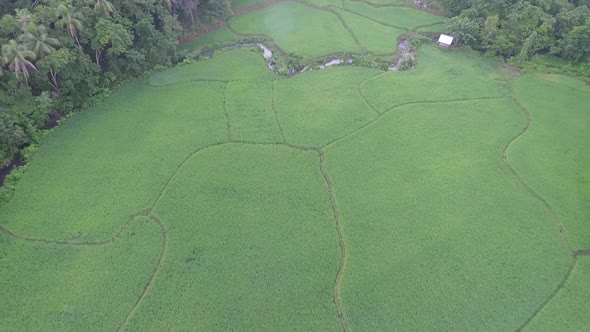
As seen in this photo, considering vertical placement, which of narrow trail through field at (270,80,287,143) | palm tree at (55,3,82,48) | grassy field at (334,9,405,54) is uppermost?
palm tree at (55,3,82,48)

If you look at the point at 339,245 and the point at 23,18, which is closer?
the point at 339,245

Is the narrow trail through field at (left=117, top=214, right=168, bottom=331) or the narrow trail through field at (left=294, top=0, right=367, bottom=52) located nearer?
the narrow trail through field at (left=117, top=214, right=168, bottom=331)

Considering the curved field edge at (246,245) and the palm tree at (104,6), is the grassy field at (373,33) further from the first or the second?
the palm tree at (104,6)

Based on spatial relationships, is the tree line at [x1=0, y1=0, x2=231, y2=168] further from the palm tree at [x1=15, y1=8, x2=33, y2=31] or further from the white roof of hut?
the white roof of hut

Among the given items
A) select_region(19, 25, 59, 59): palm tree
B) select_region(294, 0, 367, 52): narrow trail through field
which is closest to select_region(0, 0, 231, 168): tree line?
select_region(19, 25, 59, 59): palm tree

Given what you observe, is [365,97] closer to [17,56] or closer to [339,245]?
[339,245]

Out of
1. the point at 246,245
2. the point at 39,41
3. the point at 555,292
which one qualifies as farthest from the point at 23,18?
the point at 555,292

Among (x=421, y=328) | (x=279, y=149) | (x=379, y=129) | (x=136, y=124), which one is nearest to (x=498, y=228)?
(x=421, y=328)
